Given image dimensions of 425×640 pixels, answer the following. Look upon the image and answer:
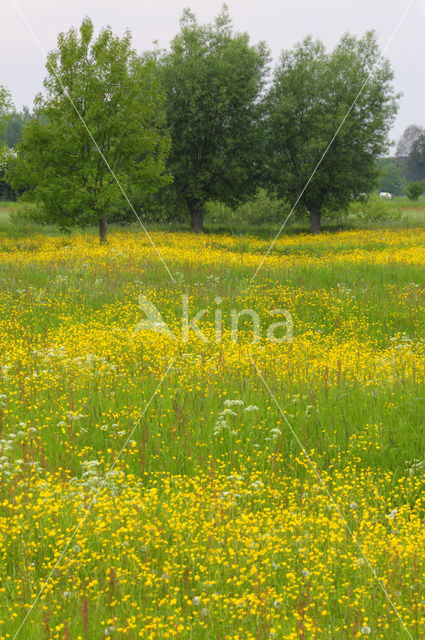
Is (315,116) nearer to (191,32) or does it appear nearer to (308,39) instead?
(308,39)

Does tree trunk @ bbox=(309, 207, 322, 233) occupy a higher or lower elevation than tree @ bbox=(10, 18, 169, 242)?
lower

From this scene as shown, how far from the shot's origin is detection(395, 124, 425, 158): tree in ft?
393

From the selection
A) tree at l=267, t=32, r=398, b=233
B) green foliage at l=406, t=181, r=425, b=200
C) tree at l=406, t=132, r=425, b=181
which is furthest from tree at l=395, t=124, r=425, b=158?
tree at l=267, t=32, r=398, b=233

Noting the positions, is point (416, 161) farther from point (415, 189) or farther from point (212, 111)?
point (212, 111)

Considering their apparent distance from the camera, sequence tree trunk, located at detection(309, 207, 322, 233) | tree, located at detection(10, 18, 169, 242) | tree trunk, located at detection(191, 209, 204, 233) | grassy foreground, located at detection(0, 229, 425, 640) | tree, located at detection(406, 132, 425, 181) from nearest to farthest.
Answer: grassy foreground, located at detection(0, 229, 425, 640) → tree, located at detection(10, 18, 169, 242) → tree trunk, located at detection(191, 209, 204, 233) → tree trunk, located at detection(309, 207, 322, 233) → tree, located at detection(406, 132, 425, 181)

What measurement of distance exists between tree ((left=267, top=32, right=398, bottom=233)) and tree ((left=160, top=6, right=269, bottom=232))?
1.53m

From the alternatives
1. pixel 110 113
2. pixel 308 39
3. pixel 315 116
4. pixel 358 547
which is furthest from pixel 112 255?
pixel 308 39

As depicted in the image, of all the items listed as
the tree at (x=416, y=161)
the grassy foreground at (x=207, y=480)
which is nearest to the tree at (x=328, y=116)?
the grassy foreground at (x=207, y=480)

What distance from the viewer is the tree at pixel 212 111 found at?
29.0 m

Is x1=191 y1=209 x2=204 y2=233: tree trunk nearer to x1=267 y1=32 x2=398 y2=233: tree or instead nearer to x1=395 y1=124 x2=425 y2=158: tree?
x1=267 y1=32 x2=398 y2=233: tree

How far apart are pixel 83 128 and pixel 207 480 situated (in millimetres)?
18610

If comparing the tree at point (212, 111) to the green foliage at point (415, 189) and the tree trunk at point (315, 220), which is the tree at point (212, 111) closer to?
the tree trunk at point (315, 220)

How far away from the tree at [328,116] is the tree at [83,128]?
11463 millimetres

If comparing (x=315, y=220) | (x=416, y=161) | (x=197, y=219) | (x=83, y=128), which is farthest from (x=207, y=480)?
(x=416, y=161)
